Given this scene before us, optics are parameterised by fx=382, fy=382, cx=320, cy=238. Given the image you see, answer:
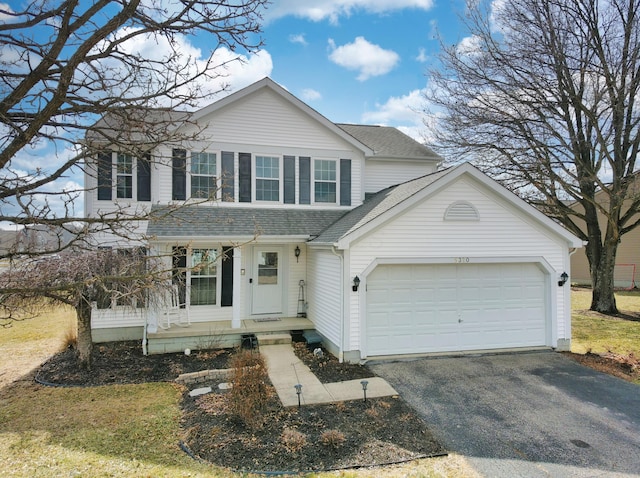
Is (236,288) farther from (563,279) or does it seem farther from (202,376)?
(563,279)

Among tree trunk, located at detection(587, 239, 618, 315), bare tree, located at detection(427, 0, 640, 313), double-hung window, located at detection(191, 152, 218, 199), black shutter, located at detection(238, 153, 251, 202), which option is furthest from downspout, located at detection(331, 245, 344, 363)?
tree trunk, located at detection(587, 239, 618, 315)

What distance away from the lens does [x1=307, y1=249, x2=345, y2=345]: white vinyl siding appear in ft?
31.1

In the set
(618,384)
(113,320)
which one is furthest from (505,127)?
(113,320)

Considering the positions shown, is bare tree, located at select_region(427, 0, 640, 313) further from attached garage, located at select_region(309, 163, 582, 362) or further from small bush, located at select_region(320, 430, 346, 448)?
small bush, located at select_region(320, 430, 346, 448)

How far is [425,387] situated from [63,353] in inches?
368

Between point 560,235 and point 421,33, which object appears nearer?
point 560,235

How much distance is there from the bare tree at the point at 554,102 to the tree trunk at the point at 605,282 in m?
0.04

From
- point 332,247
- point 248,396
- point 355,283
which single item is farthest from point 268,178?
point 248,396

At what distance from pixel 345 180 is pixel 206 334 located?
670cm

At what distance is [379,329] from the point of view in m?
9.33

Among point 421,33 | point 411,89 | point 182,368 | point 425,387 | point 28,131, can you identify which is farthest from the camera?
point 411,89

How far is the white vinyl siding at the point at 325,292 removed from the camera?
31.1ft

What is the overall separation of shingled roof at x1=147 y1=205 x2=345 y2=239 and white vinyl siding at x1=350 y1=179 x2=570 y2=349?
109 inches

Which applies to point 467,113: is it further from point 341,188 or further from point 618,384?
point 618,384
